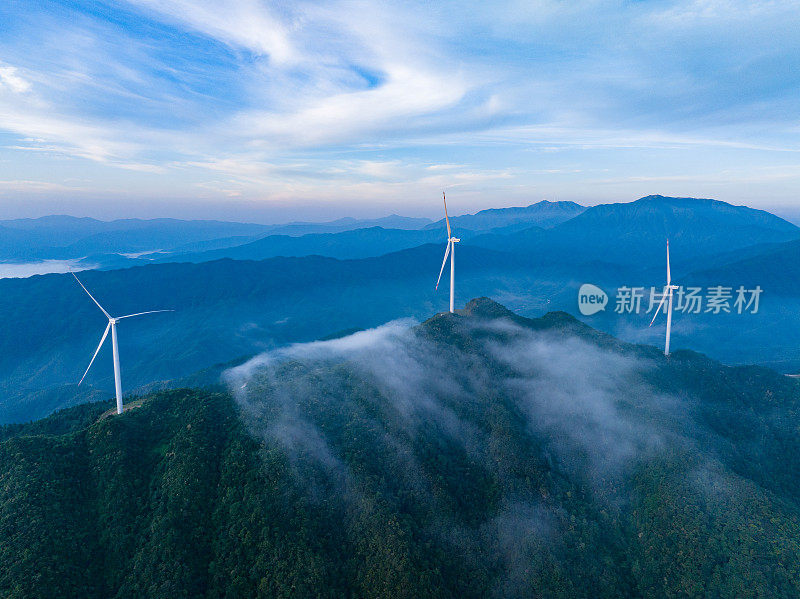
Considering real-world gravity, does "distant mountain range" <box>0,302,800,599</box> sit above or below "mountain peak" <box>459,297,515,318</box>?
below

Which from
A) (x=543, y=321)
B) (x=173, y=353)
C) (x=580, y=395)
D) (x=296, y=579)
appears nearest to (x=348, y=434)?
(x=296, y=579)

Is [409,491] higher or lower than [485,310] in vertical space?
lower

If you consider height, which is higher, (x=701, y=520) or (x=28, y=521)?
(x=28, y=521)

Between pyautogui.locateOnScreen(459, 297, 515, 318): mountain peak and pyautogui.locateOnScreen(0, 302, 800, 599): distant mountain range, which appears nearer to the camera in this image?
pyautogui.locateOnScreen(0, 302, 800, 599): distant mountain range

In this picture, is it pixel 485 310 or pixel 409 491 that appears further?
pixel 485 310

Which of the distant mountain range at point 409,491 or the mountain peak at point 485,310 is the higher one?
the mountain peak at point 485,310

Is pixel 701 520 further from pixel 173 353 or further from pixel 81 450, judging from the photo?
pixel 173 353

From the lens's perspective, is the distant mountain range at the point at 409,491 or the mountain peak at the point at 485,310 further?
the mountain peak at the point at 485,310

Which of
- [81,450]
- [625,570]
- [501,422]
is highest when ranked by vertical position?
[81,450]
